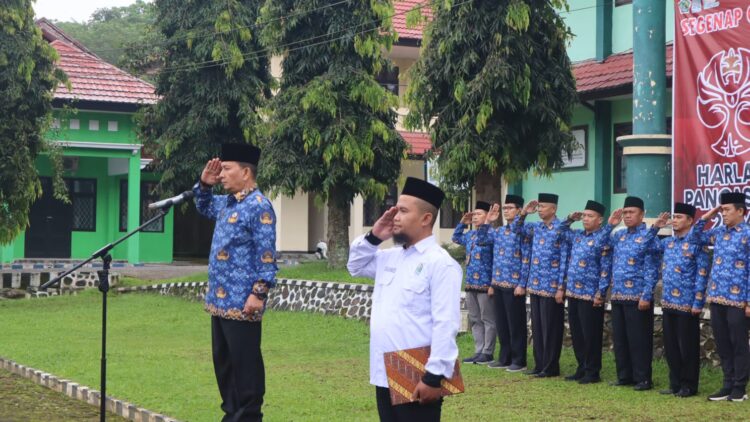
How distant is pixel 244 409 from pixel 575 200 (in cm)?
1513

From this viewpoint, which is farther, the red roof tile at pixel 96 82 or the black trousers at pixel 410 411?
the red roof tile at pixel 96 82

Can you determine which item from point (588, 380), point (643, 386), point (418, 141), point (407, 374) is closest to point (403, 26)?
point (418, 141)

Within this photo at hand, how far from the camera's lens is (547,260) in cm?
1315

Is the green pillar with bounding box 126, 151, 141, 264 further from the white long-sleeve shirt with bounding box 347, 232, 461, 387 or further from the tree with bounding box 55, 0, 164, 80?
the white long-sleeve shirt with bounding box 347, 232, 461, 387

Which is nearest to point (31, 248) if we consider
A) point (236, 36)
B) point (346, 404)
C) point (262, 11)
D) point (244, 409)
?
A: point (236, 36)

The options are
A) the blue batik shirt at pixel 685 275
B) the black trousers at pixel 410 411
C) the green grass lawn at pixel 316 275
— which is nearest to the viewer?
the black trousers at pixel 410 411

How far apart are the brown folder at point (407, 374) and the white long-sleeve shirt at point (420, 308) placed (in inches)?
2.0

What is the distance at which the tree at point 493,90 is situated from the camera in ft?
57.8

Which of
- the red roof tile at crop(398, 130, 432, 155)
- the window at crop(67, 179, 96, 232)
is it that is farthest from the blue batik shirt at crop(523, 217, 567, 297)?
the window at crop(67, 179, 96, 232)

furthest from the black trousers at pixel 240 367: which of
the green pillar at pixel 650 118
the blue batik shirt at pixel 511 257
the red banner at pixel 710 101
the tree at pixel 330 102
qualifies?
the tree at pixel 330 102

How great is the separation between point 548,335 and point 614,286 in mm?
1155

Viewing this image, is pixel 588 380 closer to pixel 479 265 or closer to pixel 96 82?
pixel 479 265

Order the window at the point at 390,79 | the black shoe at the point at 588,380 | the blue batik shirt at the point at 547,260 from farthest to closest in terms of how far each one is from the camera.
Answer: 1. the window at the point at 390,79
2. the blue batik shirt at the point at 547,260
3. the black shoe at the point at 588,380

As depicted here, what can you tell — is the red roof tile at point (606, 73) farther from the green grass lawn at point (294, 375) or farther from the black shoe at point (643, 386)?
the black shoe at point (643, 386)
